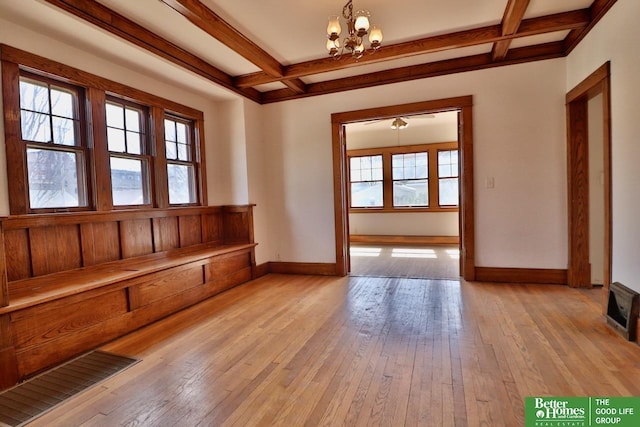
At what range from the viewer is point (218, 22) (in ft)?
9.68

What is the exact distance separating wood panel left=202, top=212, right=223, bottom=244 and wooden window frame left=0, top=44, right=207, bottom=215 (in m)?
0.25

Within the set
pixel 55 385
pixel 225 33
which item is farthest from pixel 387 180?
pixel 55 385

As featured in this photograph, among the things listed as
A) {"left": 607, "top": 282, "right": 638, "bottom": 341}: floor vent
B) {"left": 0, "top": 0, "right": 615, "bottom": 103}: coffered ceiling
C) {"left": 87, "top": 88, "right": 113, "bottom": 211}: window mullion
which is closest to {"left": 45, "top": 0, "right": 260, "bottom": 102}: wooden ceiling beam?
{"left": 0, "top": 0, "right": 615, "bottom": 103}: coffered ceiling

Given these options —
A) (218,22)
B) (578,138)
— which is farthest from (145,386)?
(578,138)

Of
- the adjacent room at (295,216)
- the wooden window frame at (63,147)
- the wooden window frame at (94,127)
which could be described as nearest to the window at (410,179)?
the adjacent room at (295,216)

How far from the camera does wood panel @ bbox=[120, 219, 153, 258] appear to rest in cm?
338

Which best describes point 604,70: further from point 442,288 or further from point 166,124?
point 166,124

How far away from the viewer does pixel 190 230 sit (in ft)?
13.8

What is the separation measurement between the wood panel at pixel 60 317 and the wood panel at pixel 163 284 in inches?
4.4

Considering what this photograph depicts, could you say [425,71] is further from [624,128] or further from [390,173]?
[390,173]

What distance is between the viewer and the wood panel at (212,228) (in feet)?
14.6

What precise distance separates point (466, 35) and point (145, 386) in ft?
13.6

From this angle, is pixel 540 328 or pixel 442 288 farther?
pixel 442 288

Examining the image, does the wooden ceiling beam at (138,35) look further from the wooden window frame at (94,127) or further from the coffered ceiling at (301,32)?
the wooden window frame at (94,127)
